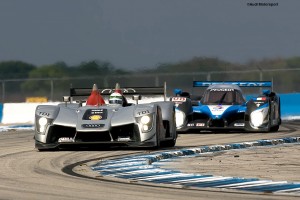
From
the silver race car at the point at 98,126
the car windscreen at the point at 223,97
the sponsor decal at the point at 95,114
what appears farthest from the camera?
the car windscreen at the point at 223,97

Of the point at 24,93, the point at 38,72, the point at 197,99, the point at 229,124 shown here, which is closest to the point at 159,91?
the point at 229,124

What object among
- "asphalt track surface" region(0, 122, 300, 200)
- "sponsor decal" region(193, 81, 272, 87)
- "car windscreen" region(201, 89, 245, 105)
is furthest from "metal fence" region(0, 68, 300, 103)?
"asphalt track surface" region(0, 122, 300, 200)

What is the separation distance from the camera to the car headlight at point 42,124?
56.6ft

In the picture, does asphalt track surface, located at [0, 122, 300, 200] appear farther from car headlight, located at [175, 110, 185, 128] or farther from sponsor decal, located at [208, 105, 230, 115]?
sponsor decal, located at [208, 105, 230, 115]

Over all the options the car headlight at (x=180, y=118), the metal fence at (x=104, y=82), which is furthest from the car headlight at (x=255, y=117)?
the metal fence at (x=104, y=82)

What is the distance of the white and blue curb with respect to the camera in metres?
11.5

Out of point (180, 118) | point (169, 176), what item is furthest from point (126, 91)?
point (169, 176)

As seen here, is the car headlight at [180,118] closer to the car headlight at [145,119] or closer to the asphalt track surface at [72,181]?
the asphalt track surface at [72,181]

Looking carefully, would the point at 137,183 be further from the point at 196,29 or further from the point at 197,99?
the point at 196,29

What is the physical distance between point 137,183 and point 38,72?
30968 mm

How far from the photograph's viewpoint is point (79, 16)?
174 ft

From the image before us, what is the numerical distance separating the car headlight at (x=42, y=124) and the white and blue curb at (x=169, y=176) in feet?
6.74

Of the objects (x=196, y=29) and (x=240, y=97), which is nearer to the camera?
(x=240, y=97)

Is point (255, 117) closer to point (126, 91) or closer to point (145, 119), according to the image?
point (126, 91)
